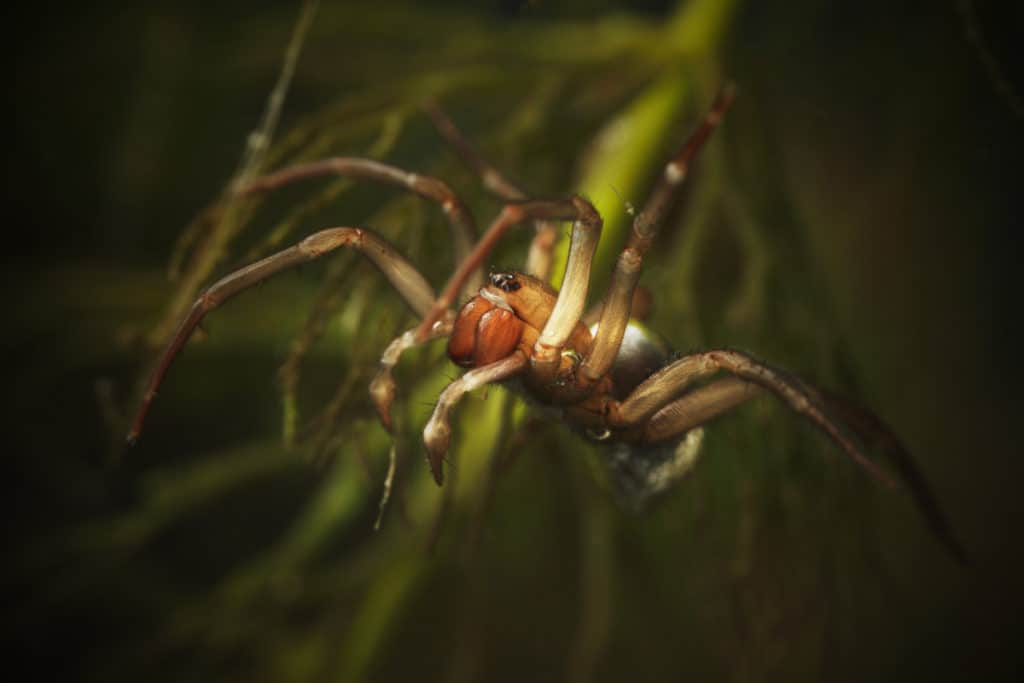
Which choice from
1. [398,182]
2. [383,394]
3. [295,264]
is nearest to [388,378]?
[383,394]

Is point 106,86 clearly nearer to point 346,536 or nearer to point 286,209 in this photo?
point 286,209

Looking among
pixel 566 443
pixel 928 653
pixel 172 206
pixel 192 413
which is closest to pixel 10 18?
pixel 172 206

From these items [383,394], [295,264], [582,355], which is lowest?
[582,355]

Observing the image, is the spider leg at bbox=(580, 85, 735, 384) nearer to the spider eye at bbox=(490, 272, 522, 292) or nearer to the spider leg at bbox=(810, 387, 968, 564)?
the spider eye at bbox=(490, 272, 522, 292)

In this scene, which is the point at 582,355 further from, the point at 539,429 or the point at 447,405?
the point at 539,429

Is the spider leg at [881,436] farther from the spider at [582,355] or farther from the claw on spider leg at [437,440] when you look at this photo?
the claw on spider leg at [437,440]
